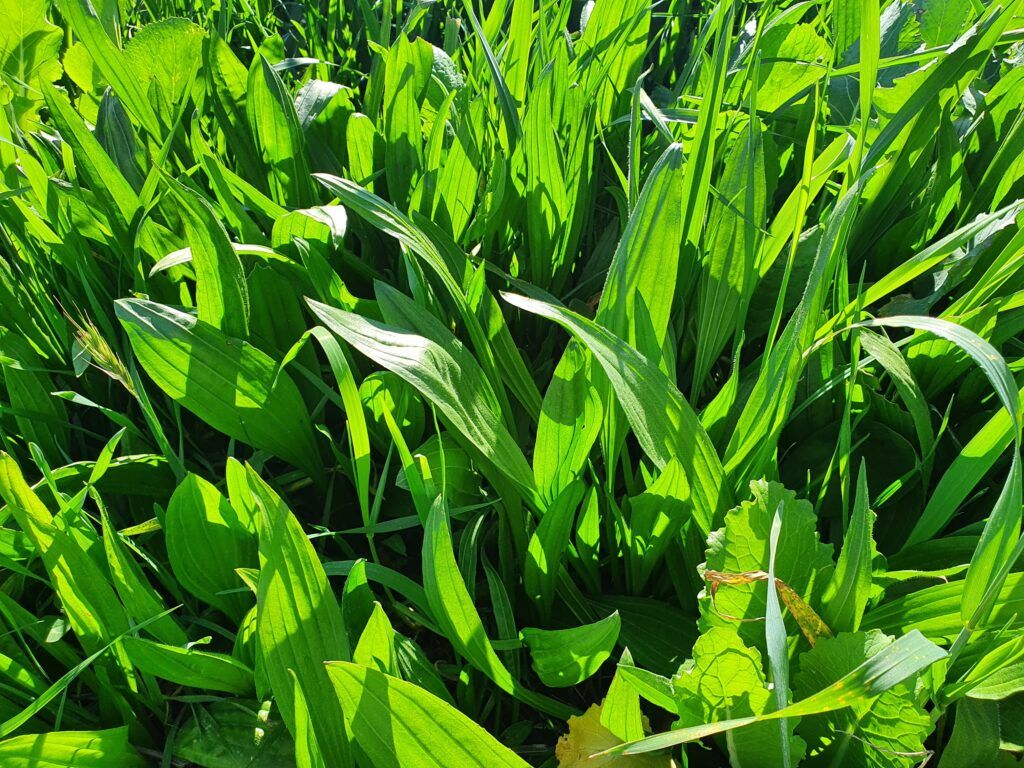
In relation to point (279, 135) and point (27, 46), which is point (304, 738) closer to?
point (279, 135)

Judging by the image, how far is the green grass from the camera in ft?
1.74

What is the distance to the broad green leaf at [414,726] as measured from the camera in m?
0.47

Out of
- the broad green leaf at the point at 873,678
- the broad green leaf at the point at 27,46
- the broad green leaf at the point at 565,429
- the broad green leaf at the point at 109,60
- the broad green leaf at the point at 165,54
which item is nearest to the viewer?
the broad green leaf at the point at 873,678

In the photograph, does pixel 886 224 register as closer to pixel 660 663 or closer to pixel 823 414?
pixel 823 414

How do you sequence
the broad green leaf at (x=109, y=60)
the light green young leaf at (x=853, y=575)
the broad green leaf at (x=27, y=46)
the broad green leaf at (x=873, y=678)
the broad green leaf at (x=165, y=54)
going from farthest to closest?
the broad green leaf at (x=27, y=46), the broad green leaf at (x=165, y=54), the broad green leaf at (x=109, y=60), the light green young leaf at (x=853, y=575), the broad green leaf at (x=873, y=678)

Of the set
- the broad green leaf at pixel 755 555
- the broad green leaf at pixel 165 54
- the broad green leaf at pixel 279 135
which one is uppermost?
the broad green leaf at pixel 165 54

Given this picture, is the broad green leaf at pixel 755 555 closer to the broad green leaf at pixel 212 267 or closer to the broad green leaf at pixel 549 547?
the broad green leaf at pixel 549 547

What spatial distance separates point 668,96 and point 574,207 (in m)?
0.46

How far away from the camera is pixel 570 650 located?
22.8 inches

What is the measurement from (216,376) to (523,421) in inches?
11.1

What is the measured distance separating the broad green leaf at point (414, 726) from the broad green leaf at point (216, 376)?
0.33m

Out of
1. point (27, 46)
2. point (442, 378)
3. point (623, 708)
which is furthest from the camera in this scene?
point (27, 46)

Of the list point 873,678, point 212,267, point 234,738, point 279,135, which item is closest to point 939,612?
point 873,678

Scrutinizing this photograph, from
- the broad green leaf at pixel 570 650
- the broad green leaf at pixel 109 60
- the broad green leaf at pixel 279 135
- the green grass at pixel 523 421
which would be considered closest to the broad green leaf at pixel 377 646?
the green grass at pixel 523 421
